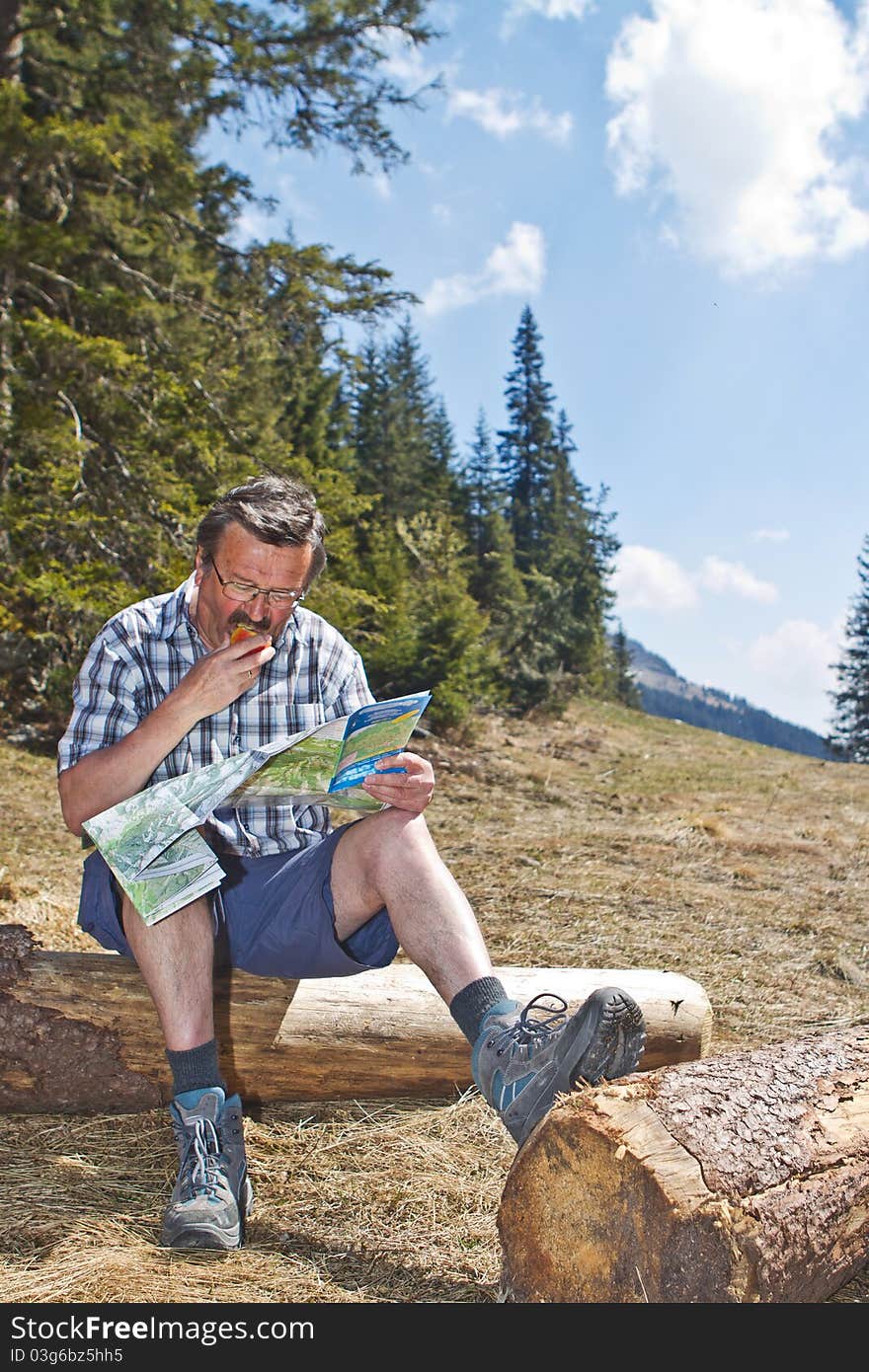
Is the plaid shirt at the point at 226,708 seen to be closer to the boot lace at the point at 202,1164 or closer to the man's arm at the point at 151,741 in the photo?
the man's arm at the point at 151,741

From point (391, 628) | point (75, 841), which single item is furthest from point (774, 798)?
point (75, 841)

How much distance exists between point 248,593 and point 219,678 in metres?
0.29

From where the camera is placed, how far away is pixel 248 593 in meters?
2.37

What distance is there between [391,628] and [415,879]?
839cm

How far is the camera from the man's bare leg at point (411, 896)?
2.12 metres

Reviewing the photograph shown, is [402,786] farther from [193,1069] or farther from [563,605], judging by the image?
[563,605]

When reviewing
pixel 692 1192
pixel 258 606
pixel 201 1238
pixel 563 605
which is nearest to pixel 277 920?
pixel 201 1238

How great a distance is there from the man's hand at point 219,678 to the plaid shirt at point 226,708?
0.69ft

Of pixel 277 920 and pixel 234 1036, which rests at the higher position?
pixel 277 920

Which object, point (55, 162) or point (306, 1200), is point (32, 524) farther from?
point (306, 1200)

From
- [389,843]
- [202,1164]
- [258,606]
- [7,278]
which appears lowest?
[202,1164]

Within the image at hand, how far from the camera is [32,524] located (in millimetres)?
7672

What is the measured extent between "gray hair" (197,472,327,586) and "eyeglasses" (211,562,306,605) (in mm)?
88

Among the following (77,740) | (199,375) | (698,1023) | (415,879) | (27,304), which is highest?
(27,304)
